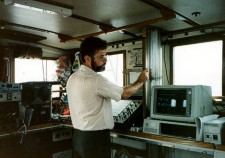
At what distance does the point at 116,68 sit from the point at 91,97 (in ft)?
7.31

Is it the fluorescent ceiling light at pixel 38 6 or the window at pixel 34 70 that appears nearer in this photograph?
the fluorescent ceiling light at pixel 38 6

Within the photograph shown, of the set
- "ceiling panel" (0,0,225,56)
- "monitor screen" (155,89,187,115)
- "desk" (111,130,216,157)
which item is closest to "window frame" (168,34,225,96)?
"ceiling panel" (0,0,225,56)

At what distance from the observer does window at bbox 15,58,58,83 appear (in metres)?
4.63

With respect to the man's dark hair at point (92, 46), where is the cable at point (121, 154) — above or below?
below

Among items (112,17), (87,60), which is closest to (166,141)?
(87,60)

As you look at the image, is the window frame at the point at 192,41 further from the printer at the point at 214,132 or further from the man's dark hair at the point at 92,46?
the man's dark hair at the point at 92,46

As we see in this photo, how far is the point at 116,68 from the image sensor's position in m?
4.43

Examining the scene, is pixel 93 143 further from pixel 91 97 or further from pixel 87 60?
pixel 87 60

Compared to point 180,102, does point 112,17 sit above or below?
above

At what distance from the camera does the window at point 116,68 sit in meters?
4.35

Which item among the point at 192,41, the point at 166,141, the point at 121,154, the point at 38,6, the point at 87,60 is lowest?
the point at 121,154

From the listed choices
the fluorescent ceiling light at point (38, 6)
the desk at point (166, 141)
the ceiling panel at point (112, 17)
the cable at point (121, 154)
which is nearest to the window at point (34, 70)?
the ceiling panel at point (112, 17)

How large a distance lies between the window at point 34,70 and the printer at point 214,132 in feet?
11.3

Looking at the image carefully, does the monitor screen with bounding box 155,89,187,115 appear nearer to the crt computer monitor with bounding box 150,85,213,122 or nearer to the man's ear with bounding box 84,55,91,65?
the crt computer monitor with bounding box 150,85,213,122
